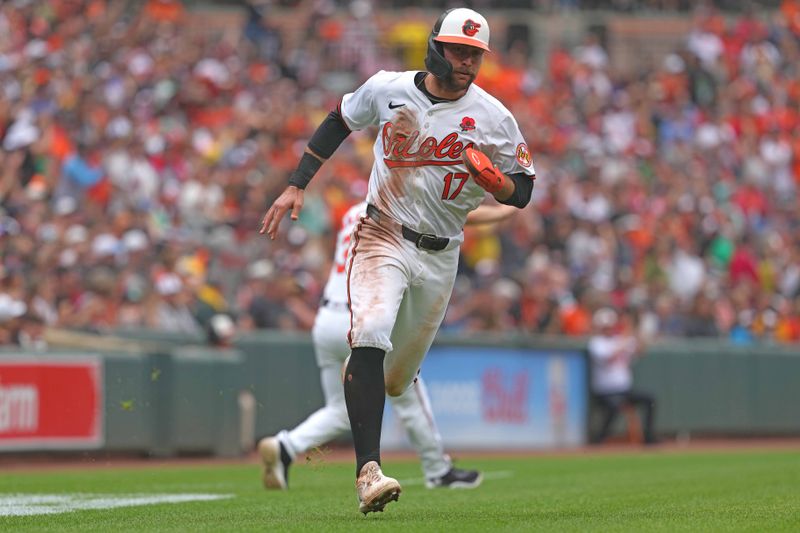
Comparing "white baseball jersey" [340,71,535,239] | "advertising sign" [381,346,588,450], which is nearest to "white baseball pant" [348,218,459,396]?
"white baseball jersey" [340,71,535,239]

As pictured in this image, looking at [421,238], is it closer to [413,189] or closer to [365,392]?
[413,189]

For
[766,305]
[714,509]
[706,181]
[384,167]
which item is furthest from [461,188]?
[706,181]

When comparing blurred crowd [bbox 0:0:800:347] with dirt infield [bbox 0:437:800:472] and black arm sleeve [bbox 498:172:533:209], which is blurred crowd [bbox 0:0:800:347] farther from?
black arm sleeve [bbox 498:172:533:209]

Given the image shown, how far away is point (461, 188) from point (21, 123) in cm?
1015

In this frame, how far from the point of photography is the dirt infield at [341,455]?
13.6 metres

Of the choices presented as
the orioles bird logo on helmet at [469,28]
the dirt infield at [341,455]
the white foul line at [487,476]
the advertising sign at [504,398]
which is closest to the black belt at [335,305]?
the dirt infield at [341,455]

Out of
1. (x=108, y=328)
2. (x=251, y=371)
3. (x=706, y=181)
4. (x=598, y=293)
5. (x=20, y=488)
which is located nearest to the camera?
(x=20, y=488)

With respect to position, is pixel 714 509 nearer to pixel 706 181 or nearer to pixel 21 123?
pixel 21 123

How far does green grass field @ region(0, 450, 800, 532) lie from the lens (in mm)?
6844

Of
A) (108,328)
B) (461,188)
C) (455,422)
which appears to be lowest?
(455,422)

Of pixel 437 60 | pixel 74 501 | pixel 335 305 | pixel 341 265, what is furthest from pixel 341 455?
pixel 437 60

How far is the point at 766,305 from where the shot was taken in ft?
70.5

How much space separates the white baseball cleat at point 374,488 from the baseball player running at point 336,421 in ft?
10.7

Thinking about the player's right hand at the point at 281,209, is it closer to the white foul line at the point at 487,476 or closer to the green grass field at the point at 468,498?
the green grass field at the point at 468,498
